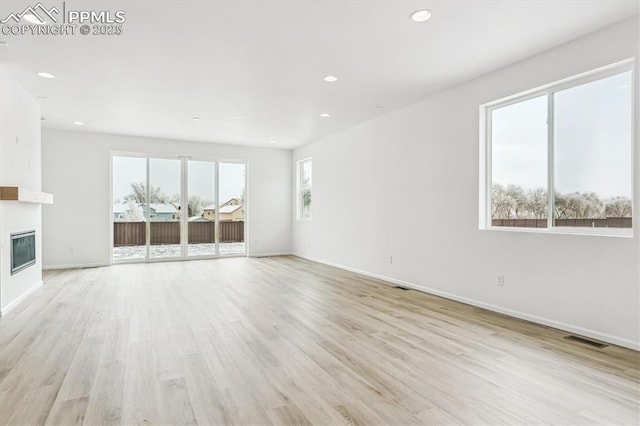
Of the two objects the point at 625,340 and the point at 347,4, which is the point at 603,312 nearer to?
the point at 625,340

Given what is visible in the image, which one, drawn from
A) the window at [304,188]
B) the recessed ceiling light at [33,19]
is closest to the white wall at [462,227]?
the window at [304,188]

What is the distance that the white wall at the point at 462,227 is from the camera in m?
3.14

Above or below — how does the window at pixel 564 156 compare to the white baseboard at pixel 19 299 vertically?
above

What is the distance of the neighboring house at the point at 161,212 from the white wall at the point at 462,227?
3.60 metres

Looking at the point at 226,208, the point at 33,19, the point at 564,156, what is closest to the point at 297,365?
the point at 564,156

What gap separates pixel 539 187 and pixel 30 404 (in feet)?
15.3

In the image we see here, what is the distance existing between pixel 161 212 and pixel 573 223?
7713mm

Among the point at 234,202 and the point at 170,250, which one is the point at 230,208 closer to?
the point at 234,202

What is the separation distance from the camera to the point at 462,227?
4.57m

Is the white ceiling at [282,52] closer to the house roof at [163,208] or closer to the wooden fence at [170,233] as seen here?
the house roof at [163,208]

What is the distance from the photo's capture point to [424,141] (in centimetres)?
518

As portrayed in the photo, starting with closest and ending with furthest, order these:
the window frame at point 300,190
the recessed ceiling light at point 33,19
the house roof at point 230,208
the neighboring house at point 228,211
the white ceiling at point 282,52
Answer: the white ceiling at point 282,52
the recessed ceiling light at point 33,19
the neighboring house at point 228,211
the house roof at point 230,208
the window frame at point 300,190

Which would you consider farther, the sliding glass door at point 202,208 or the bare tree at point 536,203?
the sliding glass door at point 202,208

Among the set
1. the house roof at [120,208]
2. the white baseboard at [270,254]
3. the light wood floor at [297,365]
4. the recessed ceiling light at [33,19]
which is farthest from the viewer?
the white baseboard at [270,254]
